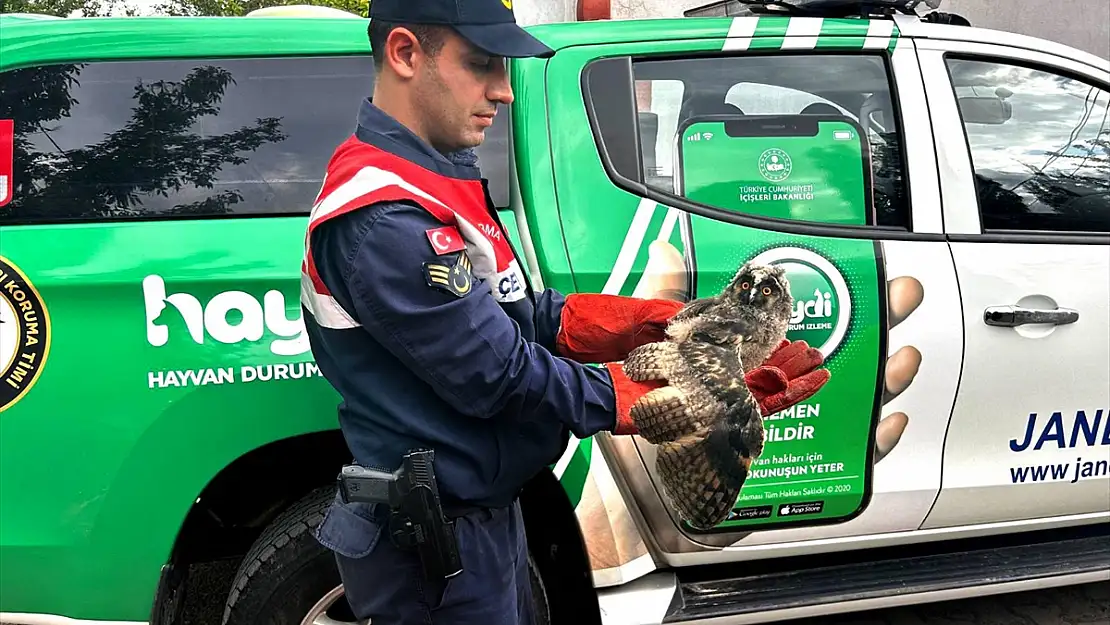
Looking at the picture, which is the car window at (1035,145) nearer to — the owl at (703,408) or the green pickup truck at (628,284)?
the green pickup truck at (628,284)

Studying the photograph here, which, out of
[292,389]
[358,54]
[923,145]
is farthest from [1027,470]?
[358,54]

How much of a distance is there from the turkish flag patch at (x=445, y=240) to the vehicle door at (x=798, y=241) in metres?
0.76

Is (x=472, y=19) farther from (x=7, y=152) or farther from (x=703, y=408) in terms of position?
(x=7, y=152)

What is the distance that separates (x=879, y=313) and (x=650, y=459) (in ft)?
2.16

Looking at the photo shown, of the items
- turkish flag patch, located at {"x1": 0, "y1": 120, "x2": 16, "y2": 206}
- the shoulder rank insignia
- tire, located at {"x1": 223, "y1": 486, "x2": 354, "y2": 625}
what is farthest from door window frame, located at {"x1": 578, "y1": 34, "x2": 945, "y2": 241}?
turkish flag patch, located at {"x1": 0, "y1": 120, "x2": 16, "y2": 206}

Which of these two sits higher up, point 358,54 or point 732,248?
point 358,54

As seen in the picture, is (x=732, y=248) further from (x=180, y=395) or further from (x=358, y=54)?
(x=180, y=395)

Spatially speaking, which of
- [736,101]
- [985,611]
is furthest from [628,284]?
[985,611]

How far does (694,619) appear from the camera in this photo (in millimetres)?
1911

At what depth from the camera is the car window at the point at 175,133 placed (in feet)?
5.56

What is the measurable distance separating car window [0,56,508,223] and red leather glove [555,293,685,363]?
780 mm

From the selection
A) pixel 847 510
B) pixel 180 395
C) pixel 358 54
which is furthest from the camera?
pixel 847 510

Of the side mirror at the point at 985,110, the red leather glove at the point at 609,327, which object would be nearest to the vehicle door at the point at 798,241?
the side mirror at the point at 985,110

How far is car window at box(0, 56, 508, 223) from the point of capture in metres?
1.69
